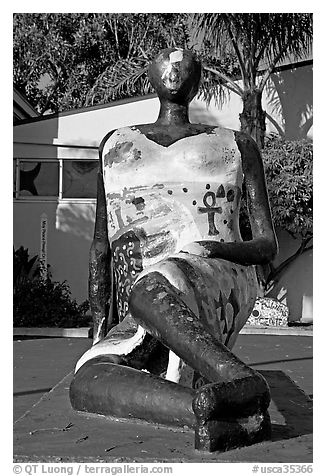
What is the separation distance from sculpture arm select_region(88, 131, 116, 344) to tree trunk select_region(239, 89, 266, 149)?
28.9ft

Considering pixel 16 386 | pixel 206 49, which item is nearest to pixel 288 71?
pixel 206 49

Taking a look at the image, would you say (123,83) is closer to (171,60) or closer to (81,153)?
(81,153)

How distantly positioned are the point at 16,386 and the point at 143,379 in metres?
4.39

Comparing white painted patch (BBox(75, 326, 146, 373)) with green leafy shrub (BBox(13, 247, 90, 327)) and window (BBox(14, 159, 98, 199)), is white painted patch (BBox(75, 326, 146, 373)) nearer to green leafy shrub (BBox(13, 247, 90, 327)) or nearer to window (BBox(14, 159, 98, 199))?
green leafy shrub (BBox(13, 247, 90, 327))

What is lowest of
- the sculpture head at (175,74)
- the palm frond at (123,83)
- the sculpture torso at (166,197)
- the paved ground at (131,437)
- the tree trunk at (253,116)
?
the paved ground at (131,437)

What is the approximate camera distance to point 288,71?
12.8 metres

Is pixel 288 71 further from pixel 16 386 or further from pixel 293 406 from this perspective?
pixel 293 406

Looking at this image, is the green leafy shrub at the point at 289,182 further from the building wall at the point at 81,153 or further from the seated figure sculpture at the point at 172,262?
the seated figure sculpture at the point at 172,262

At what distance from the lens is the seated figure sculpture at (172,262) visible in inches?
89.8

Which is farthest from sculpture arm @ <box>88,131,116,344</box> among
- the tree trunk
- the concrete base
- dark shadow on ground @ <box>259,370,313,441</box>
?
the tree trunk

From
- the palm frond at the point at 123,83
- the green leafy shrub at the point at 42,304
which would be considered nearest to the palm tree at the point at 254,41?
the palm frond at the point at 123,83

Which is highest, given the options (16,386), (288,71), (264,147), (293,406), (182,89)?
(288,71)

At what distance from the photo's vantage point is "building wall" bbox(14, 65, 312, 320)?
12859 millimetres

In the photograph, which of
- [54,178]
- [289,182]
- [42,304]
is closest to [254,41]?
[289,182]
